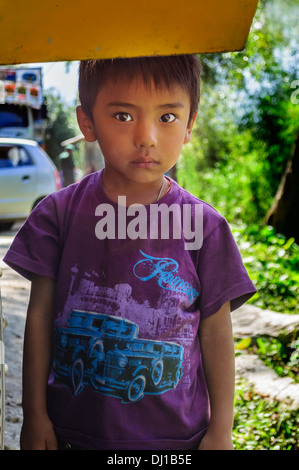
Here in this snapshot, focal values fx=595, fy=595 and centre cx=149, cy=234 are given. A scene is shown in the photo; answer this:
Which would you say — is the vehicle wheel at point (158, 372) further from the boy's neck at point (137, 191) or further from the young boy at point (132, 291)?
the boy's neck at point (137, 191)

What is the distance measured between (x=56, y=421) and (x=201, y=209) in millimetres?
518

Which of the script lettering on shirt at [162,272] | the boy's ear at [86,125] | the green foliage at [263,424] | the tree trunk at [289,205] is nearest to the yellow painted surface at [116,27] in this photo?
the boy's ear at [86,125]

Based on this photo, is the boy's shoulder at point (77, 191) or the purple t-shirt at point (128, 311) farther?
the boy's shoulder at point (77, 191)

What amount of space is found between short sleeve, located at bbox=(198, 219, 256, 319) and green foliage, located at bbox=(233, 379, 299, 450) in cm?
127

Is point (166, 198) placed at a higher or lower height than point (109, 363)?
higher

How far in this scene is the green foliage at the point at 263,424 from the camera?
7.52 feet

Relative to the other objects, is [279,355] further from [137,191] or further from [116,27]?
[116,27]

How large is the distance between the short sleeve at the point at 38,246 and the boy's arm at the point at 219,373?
0.34 metres

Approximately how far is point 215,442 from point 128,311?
31 cm

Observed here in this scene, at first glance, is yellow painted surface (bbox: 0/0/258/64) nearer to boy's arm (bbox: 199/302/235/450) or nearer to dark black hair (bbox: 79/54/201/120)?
dark black hair (bbox: 79/54/201/120)

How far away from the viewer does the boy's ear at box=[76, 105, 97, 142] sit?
1.24m

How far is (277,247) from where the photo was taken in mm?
5500

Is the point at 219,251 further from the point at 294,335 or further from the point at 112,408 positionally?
the point at 294,335
